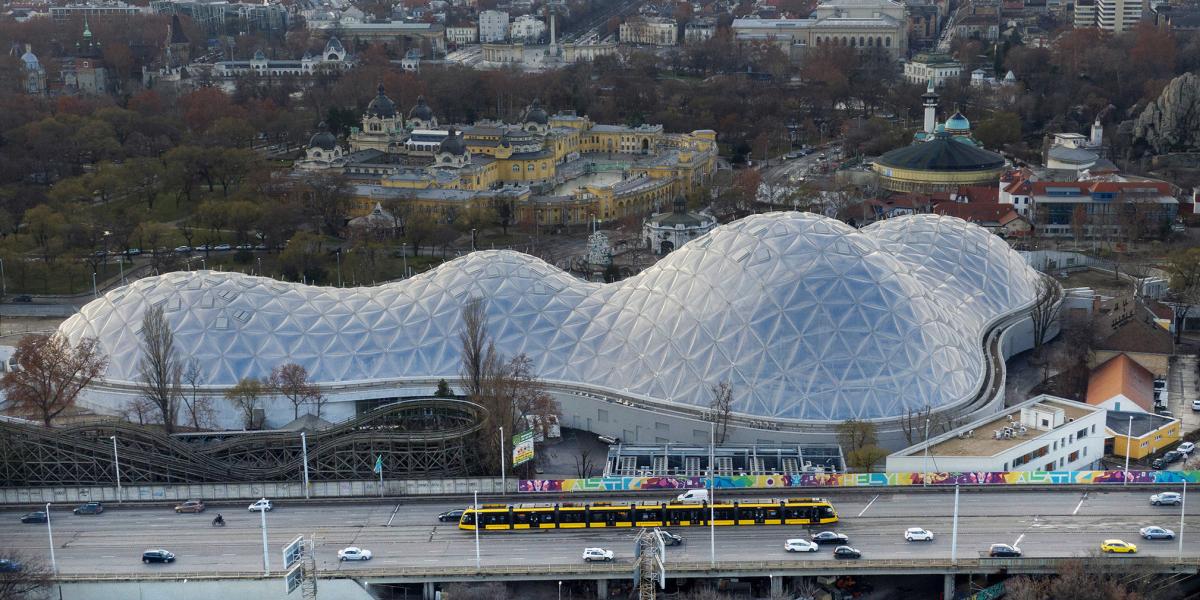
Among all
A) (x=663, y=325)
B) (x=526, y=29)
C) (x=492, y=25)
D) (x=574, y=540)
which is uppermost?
(x=492, y=25)

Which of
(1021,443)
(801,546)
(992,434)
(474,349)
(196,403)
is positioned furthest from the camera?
(196,403)

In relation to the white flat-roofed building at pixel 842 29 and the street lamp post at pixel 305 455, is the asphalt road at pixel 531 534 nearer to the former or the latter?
the street lamp post at pixel 305 455

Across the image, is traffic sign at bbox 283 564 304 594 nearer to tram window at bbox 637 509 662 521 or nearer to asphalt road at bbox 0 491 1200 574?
asphalt road at bbox 0 491 1200 574

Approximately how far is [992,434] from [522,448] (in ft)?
47.3

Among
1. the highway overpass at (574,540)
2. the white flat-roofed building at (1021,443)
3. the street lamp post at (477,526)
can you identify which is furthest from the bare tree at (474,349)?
the white flat-roofed building at (1021,443)

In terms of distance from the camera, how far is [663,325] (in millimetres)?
46844

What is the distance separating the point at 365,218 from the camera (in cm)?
8006

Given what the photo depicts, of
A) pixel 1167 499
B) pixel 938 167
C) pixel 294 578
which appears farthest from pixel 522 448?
pixel 938 167

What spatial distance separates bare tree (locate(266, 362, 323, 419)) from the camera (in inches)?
1809

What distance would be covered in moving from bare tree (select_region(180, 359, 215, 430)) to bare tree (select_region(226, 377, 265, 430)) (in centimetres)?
79

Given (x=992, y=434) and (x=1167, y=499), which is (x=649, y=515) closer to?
(x=992, y=434)

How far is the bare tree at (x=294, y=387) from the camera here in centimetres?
4594

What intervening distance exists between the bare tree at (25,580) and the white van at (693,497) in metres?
16.1

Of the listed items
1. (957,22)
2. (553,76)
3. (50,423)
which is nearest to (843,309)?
(50,423)
